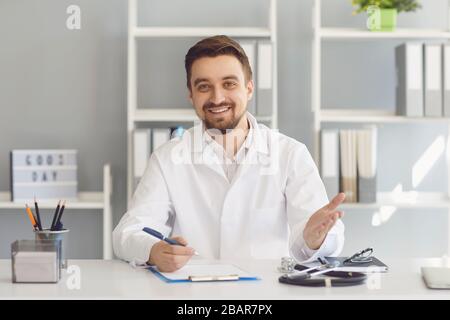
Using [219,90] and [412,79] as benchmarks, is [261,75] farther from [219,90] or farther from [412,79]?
[219,90]

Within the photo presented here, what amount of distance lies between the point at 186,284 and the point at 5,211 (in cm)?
218

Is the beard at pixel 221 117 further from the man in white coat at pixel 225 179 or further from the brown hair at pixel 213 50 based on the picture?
the brown hair at pixel 213 50

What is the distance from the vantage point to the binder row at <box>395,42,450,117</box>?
3.31 metres

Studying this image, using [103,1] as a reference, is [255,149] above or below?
below

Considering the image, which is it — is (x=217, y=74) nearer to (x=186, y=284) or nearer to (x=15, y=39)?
(x=186, y=284)

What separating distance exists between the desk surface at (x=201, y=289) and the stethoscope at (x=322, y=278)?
2 cm

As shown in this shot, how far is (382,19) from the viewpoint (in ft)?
11.0

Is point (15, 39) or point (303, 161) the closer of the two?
point (303, 161)

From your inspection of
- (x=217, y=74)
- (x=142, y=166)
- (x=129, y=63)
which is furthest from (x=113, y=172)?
(x=217, y=74)

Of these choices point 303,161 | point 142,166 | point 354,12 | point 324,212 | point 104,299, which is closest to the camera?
point 104,299

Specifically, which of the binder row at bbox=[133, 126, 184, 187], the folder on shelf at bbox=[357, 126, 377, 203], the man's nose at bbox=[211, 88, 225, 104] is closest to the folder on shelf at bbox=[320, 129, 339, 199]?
the folder on shelf at bbox=[357, 126, 377, 203]

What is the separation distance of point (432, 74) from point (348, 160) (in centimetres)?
52

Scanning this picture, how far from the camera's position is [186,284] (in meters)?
1.70

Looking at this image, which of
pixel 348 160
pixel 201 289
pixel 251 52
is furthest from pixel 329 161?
pixel 201 289
